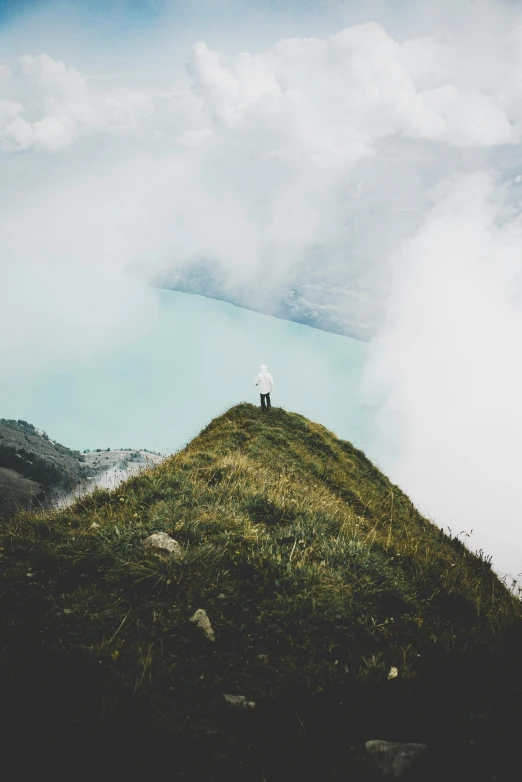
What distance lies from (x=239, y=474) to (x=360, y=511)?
7.01m

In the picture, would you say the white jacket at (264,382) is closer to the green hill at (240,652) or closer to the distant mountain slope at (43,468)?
the distant mountain slope at (43,468)

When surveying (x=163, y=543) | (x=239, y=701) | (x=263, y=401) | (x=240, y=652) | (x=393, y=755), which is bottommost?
→ (x=239, y=701)

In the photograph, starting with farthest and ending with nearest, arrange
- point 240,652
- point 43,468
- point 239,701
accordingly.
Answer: point 43,468 < point 240,652 < point 239,701

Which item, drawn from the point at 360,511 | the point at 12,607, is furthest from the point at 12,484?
the point at 12,607

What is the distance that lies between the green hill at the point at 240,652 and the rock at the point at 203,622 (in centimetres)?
7

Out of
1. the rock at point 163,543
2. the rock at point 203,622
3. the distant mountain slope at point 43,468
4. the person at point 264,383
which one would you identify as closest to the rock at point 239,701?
the rock at point 203,622

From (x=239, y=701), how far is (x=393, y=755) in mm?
1386

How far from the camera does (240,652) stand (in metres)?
4.21

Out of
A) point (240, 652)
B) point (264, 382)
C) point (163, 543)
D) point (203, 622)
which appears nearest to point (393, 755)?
point (240, 652)

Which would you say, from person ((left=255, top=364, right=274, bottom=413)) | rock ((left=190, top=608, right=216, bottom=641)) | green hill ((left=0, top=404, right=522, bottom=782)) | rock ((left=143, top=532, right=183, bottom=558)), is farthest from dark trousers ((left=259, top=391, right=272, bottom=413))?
rock ((left=190, top=608, right=216, bottom=641))

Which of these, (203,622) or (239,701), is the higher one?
(203,622)

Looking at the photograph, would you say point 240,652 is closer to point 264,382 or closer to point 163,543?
point 163,543

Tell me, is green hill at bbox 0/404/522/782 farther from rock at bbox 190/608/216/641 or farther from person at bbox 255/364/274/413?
person at bbox 255/364/274/413

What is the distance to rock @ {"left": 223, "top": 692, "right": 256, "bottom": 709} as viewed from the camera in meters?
3.58
